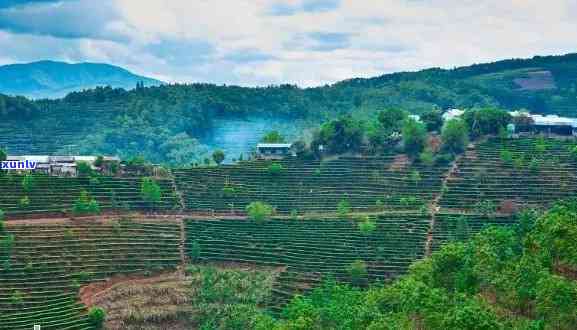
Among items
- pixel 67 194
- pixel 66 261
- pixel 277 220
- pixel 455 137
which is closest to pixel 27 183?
pixel 67 194

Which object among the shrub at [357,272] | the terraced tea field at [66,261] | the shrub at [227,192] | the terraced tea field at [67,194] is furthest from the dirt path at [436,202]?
the terraced tea field at [67,194]

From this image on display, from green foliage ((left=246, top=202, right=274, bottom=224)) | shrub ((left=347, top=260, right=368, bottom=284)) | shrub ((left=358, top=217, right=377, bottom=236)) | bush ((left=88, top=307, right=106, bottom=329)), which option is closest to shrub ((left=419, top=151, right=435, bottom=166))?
shrub ((left=358, top=217, right=377, bottom=236))

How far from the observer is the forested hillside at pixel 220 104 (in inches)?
3986

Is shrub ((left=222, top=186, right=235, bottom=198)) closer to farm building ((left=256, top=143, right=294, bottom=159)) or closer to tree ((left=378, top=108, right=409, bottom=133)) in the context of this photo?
farm building ((left=256, top=143, right=294, bottom=159))

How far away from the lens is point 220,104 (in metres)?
115

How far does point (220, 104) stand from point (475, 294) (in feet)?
247

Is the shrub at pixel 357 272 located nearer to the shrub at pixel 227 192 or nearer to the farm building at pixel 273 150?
the shrub at pixel 227 192

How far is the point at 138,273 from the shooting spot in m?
55.7

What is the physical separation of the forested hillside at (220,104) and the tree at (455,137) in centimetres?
3630

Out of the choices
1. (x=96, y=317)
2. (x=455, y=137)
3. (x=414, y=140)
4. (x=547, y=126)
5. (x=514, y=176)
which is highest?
(x=547, y=126)

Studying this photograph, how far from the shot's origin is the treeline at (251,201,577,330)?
36.8m

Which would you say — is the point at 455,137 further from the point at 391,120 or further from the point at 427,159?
the point at 391,120

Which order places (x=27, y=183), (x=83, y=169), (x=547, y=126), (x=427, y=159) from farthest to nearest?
(x=547, y=126)
(x=427, y=159)
(x=83, y=169)
(x=27, y=183)

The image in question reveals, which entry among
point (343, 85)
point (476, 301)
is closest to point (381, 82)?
point (343, 85)
